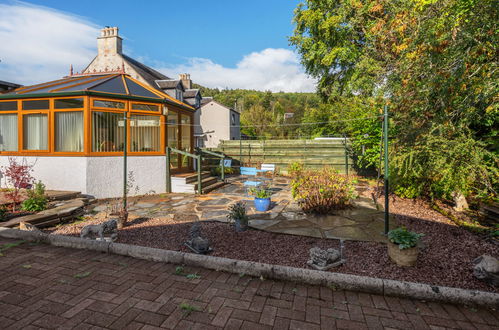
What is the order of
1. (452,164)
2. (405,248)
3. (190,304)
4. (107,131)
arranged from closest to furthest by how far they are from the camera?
1. (190,304)
2. (405,248)
3. (452,164)
4. (107,131)

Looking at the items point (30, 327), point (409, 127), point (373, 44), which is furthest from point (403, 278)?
point (373, 44)

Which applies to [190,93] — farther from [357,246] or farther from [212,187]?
[357,246]

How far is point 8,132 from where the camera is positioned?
8508 mm

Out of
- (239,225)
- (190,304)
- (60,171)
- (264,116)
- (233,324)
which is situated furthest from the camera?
(264,116)

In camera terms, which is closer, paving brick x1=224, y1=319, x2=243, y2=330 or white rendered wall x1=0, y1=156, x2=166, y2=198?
paving brick x1=224, y1=319, x2=243, y2=330

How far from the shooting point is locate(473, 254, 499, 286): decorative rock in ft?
9.46

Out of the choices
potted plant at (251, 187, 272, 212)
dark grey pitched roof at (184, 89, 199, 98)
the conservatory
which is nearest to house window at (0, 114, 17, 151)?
the conservatory

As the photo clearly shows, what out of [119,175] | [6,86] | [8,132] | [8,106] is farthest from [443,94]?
[6,86]

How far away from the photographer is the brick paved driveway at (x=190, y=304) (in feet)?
7.74

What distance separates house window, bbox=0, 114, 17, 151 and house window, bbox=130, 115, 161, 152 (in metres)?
3.76

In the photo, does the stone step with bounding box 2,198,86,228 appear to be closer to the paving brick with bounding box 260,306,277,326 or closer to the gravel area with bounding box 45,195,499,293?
the gravel area with bounding box 45,195,499,293

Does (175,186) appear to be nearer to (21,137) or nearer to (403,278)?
(21,137)

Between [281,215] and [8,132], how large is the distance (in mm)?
9250

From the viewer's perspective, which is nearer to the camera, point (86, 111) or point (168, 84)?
point (86, 111)
